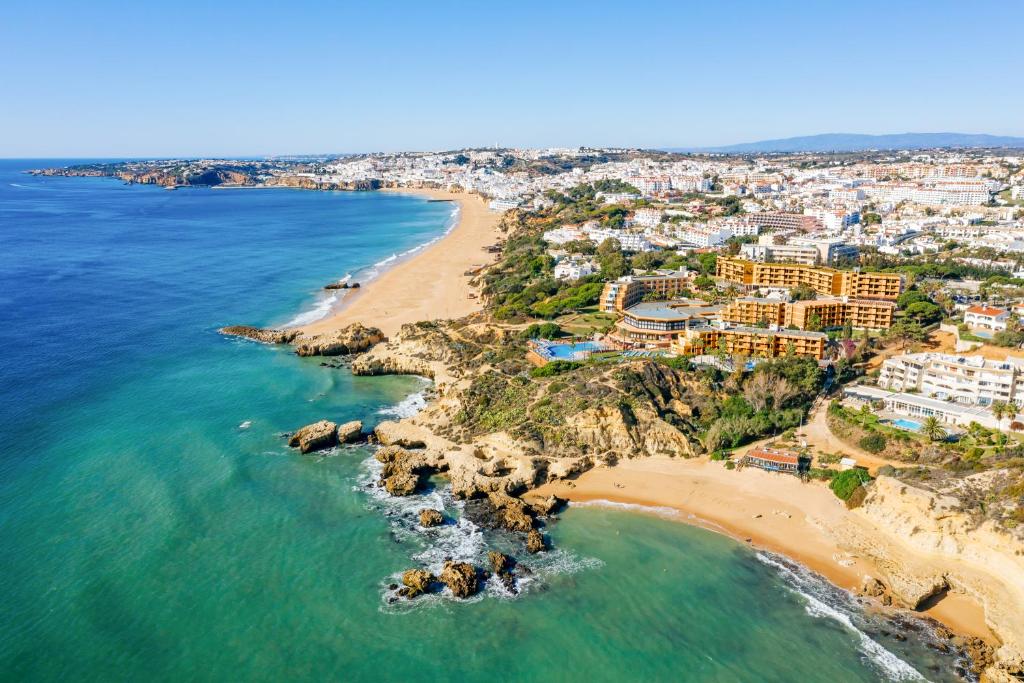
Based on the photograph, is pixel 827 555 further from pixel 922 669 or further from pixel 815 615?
pixel 922 669

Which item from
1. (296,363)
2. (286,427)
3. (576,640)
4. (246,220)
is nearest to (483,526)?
(576,640)

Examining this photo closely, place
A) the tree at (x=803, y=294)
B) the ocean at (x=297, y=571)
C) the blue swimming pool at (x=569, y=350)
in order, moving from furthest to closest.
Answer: the tree at (x=803, y=294)
the blue swimming pool at (x=569, y=350)
the ocean at (x=297, y=571)

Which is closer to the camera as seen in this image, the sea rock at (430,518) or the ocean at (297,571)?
the ocean at (297,571)

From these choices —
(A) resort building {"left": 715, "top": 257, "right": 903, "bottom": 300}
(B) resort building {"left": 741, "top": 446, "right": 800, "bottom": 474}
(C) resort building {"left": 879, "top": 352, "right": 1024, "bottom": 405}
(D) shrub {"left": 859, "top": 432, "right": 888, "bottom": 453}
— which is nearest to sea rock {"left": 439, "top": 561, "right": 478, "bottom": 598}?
(B) resort building {"left": 741, "top": 446, "right": 800, "bottom": 474}

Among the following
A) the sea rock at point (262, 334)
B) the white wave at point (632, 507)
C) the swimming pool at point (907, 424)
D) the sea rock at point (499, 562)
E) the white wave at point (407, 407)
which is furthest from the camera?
the sea rock at point (262, 334)

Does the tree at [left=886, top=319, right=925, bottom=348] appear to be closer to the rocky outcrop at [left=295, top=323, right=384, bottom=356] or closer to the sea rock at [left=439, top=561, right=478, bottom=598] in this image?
the sea rock at [left=439, top=561, right=478, bottom=598]

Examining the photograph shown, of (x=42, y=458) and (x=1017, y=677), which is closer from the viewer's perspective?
(x=1017, y=677)

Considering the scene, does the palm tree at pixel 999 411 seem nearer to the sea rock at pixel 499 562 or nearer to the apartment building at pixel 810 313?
the apartment building at pixel 810 313

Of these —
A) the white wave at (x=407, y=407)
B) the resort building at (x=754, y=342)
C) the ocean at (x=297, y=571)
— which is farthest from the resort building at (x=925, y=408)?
the white wave at (x=407, y=407)
